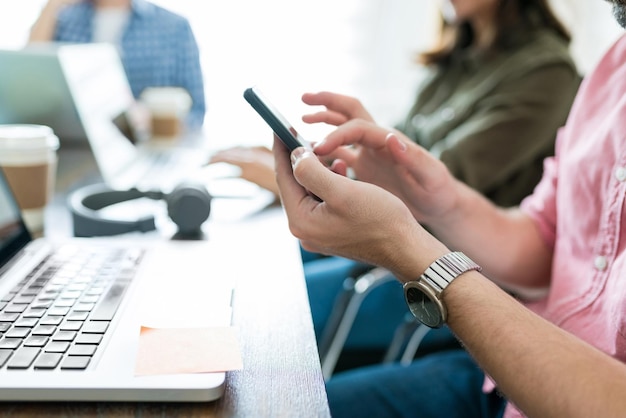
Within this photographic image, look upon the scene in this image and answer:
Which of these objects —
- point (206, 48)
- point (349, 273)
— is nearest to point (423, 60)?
point (349, 273)

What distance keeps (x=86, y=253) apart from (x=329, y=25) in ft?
5.92

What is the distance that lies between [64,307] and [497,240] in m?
0.54

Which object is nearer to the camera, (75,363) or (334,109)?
(75,363)

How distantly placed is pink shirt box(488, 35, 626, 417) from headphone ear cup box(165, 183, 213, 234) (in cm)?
42

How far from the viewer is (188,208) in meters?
0.73

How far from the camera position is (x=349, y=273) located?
46.7 inches

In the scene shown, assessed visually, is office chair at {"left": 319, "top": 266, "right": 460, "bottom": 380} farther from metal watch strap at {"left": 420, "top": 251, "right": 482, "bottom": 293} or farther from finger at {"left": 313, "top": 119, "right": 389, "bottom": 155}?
metal watch strap at {"left": 420, "top": 251, "right": 482, "bottom": 293}

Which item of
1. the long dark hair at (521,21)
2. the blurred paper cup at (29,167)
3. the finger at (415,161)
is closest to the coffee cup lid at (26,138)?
the blurred paper cup at (29,167)

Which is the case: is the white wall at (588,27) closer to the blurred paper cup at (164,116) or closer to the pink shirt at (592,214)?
the pink shirt at (592,214)

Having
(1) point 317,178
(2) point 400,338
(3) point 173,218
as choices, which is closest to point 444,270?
(1) point 317,178

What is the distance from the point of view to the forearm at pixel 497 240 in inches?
31.7

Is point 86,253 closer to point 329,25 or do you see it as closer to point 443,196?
point 443,196

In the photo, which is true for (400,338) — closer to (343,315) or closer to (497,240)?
(343,315)

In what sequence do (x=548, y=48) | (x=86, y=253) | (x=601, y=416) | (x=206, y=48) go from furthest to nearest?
(x=206, y=48) → (x=548, y=48) → (x=86, y=253) → (x=601, y=416)
